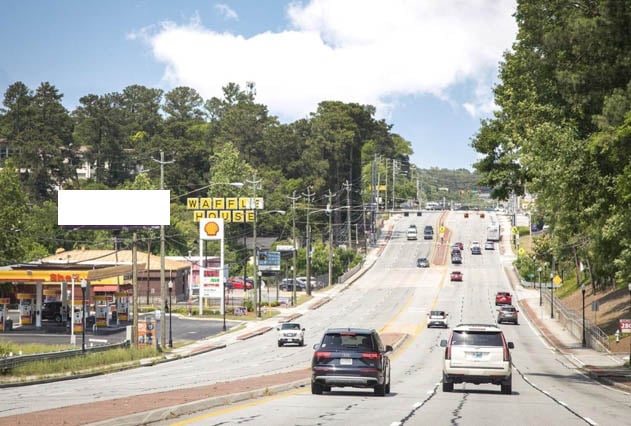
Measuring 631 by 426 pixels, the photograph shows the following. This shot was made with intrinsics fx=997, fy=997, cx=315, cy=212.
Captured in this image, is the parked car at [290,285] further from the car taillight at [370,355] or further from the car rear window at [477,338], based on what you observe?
the car taillight at [370,355]

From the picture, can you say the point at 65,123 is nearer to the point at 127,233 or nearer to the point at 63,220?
the point at 127,233

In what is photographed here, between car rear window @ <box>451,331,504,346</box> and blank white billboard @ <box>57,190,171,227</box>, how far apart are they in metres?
57.2

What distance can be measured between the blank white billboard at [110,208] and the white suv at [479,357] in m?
57.3

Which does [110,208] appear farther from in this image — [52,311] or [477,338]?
[477,338]

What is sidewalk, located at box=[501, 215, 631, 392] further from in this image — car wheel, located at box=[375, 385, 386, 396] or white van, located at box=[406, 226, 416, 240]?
white van, located at box=[406, 226, 416, 240]

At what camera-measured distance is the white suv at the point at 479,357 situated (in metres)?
29.9

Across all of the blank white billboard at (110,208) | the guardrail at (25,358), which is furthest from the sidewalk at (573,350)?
the blank white billboard at (110,208)

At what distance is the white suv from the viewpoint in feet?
98.0

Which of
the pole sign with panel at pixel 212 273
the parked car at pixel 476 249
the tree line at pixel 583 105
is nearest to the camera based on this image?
the tree line at pixel 583 105

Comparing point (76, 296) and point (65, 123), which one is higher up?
point (65, 123)

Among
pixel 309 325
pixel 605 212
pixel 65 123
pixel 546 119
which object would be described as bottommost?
pixel 309 325

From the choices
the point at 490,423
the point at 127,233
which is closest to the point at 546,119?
the point at 490,423

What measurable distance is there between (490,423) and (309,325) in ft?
226

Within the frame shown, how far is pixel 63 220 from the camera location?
285ft
